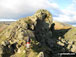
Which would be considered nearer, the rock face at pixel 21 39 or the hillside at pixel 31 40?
the rock face at pixel 21 39

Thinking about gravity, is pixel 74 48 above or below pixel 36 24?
below

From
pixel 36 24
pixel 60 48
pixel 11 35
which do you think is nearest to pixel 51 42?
pixel 60 48

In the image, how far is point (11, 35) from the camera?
37031mm

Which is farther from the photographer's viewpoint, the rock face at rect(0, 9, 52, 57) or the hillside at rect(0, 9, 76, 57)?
the hillside at rect(0, 9, 76, 57)

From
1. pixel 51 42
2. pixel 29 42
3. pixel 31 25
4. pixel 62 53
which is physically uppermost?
pixel 31 25

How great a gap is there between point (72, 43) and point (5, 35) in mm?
35710

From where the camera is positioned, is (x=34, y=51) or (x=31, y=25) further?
(x=31, y=25)

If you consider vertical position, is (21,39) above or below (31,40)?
above

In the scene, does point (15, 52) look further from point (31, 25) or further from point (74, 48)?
point (74, 48)

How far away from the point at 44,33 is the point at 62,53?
11691 mm

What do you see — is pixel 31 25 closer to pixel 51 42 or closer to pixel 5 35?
pixel 5 35

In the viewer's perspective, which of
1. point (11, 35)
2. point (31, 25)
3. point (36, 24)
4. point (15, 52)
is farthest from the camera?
point (36, 24)

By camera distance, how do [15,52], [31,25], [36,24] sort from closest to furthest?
[15,52] → [31,25] → [36,24]

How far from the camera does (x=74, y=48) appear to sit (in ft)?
179
